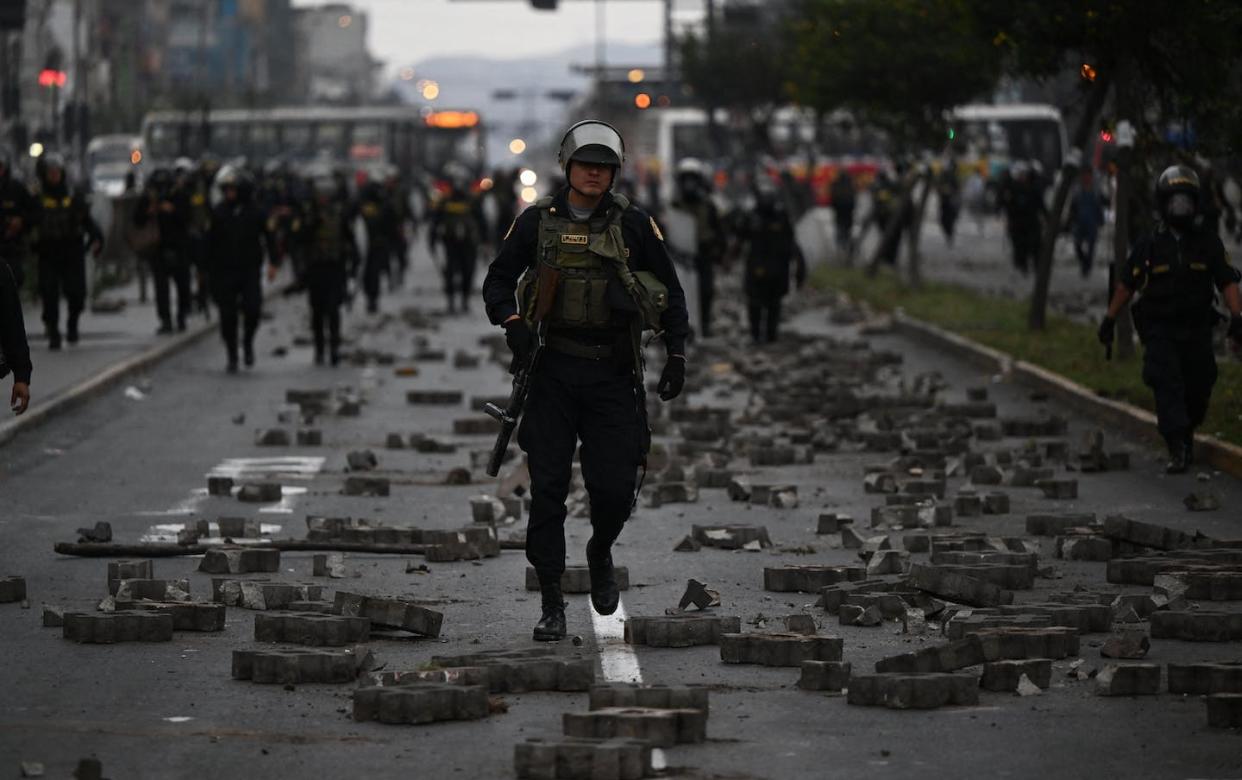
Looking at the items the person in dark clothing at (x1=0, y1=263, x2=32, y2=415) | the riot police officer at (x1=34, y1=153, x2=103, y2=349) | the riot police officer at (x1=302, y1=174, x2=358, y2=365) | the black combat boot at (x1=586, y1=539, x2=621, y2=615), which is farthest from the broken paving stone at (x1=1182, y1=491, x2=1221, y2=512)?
the riot police officer at (x1=34, y1=153, x2=103, y2=349)

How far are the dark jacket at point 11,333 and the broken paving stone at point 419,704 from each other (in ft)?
12.9

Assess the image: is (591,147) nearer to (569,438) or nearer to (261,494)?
(569,438)

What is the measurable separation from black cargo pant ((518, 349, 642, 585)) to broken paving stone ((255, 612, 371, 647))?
2.29 feet

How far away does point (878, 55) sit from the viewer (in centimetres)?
3438

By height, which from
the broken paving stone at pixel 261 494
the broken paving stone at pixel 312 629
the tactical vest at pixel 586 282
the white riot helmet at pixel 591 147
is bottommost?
the broken paving stone at pixel 261 494

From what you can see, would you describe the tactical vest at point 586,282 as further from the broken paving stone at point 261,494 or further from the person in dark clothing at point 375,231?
the person in dark clothing at point 375,231

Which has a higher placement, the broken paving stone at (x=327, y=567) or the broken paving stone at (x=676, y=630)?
the broken paving stone at (x=676, y=630)

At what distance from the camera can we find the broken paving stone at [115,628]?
8.97m

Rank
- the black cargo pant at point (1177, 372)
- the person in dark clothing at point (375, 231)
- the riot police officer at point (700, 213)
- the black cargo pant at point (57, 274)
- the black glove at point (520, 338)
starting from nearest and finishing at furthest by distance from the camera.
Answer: the black glove at point (520, 338) < the black cargo pant at point (1177, 372) < the black cargo pant at point (57, 274) < the riot police officer at point (700, 213) < the person in dark clothing at point (375, 231)

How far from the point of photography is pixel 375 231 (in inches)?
1284

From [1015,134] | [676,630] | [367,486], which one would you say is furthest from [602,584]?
[1015,134]

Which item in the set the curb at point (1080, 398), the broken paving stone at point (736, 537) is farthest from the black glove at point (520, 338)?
the curb at point (1080, 398)

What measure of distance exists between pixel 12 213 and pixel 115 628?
45.6ft

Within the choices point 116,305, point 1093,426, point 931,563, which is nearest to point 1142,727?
point 931,563
